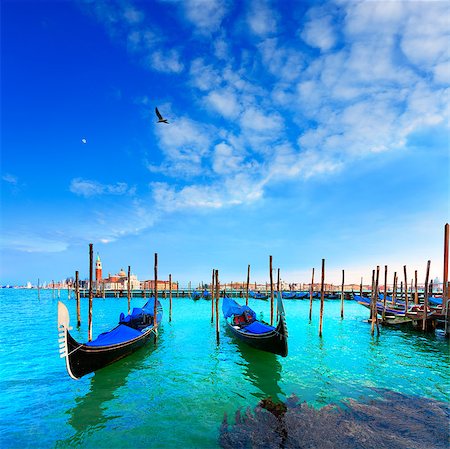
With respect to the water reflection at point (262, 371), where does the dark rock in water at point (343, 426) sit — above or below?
above

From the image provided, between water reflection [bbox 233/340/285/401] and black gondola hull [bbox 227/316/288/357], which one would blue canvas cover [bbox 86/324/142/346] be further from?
black gondola hull [bbox 227/316/288/357]

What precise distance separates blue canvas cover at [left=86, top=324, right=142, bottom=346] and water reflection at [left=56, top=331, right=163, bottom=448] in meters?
0.86

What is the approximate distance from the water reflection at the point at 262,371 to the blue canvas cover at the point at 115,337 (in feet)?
12.7

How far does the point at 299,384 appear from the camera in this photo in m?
7.76

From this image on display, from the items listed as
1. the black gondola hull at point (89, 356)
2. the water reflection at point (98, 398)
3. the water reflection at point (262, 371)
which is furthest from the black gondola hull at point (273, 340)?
the black gondola hull at point (89, 356)

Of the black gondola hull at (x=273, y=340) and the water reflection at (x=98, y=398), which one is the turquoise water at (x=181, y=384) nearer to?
the water reflection at (x=98, y=398)

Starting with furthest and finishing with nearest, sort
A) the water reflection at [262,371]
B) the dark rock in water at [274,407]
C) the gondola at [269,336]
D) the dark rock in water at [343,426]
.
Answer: the gondola at [269,336], the water reflection at [262,371], the dark rock in water at [274,407], the dark rock in water at [343,426]

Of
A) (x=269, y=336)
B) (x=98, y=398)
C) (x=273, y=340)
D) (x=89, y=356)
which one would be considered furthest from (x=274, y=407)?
(x=89, y=356)

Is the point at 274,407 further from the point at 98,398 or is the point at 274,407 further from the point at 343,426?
the point at 98,398

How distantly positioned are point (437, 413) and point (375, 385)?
1803mm

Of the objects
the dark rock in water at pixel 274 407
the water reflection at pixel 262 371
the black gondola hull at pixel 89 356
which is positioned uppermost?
the black gondola hull at pixel 89 356

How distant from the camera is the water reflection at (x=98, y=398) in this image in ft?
17.9

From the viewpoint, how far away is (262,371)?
8.87 m

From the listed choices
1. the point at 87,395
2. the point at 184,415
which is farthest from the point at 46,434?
the point at 184,415
